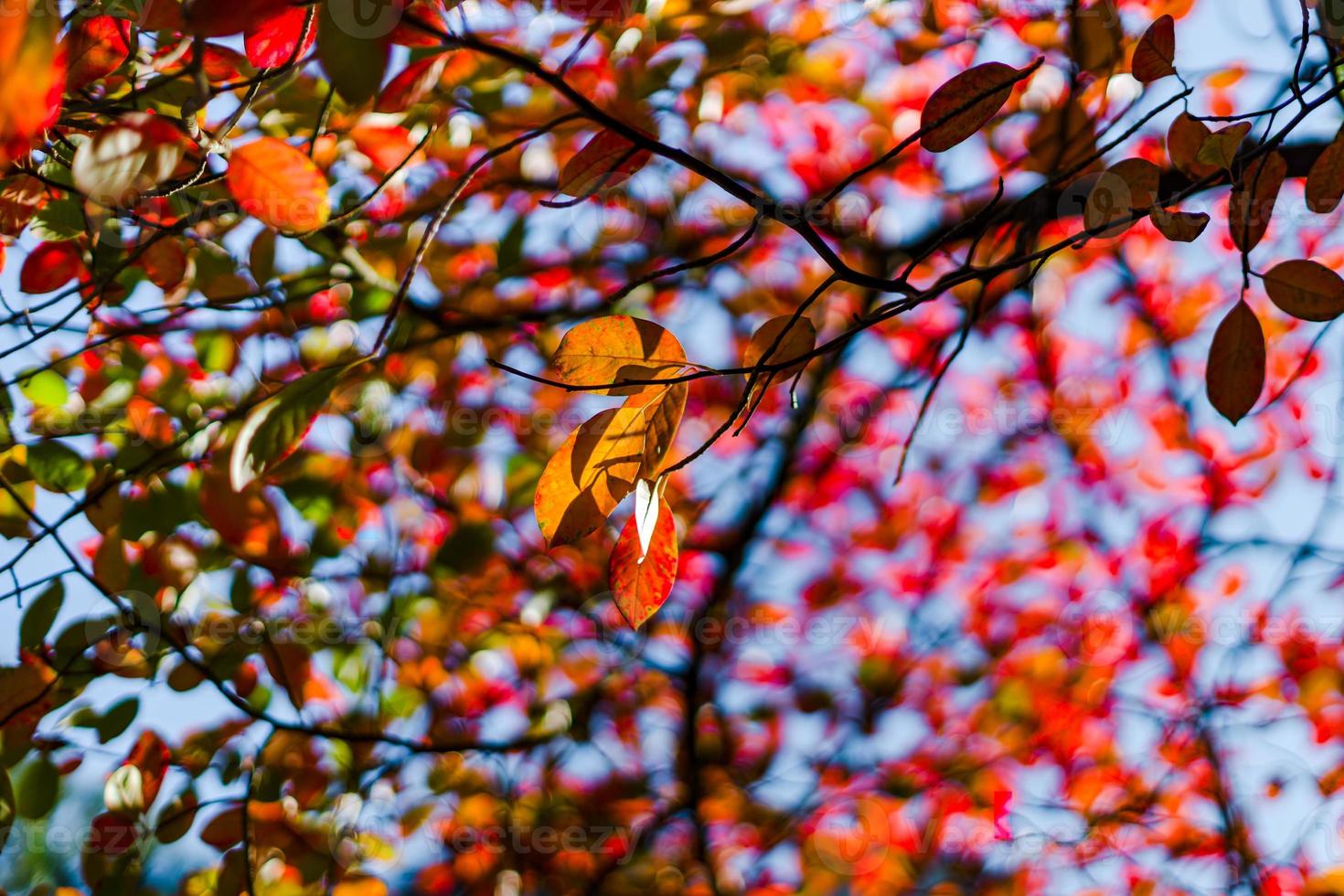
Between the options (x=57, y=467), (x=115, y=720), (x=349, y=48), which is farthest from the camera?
(x=115, y=720)

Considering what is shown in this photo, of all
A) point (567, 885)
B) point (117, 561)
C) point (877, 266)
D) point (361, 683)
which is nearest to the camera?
point (117, 561)

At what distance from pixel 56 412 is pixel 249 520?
16.0 inches

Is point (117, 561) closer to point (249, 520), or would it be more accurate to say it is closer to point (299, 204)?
point (249, 520)

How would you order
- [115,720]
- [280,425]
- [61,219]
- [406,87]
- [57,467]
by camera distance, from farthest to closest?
[115,720], [57,467], [61,219], [406,87], [280,425]

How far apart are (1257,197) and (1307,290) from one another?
97 mm

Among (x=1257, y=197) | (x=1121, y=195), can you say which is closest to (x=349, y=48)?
(x=1121, y=195)

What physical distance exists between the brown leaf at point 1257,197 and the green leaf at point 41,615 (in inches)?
55.0

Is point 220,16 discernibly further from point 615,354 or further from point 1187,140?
point 1187,140

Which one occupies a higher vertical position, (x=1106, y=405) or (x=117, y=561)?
(x=1106, y=405)

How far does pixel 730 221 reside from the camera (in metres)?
2.58

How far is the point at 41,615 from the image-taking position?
47.1 inches

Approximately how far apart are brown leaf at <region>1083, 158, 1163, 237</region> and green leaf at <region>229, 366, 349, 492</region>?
21.8 inches

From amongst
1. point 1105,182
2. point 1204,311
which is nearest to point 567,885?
point 1204,311

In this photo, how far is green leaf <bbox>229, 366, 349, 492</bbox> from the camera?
63cm
